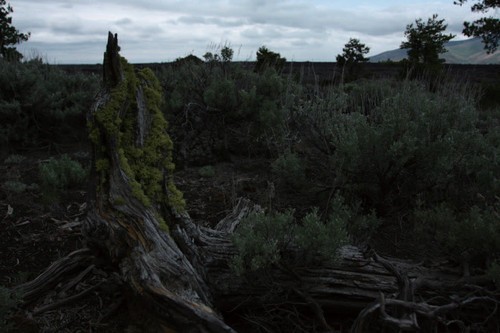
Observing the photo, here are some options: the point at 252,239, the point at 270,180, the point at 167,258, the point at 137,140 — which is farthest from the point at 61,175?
the point at 252,239

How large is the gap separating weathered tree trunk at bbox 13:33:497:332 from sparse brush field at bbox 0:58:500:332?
130 mm

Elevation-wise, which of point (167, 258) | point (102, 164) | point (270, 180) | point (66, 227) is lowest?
point (66, 227)

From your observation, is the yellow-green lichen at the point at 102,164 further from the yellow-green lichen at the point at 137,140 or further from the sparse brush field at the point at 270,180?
the sparse brush field at the point at 270,180

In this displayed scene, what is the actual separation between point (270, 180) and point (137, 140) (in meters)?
2.89

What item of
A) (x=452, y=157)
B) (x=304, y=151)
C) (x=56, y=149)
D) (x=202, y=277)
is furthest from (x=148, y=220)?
(x=56, y=149)

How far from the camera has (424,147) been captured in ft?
14.2

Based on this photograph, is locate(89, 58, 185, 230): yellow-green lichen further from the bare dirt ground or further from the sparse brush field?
the bare dirt ground

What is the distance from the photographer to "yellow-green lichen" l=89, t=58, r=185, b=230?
282 centimetres

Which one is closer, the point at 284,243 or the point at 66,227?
the point at 284,243

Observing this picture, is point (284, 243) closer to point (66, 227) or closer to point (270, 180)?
point (66, 227)

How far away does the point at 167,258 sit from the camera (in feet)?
8.66

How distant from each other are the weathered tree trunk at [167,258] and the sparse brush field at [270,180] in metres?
0.13

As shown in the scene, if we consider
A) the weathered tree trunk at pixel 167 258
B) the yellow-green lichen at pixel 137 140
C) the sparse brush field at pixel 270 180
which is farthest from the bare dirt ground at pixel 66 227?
the yellow-green lichen at pixel 137 140

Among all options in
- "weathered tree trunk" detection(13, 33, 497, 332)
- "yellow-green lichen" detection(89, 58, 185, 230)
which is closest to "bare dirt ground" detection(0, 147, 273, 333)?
"weathered tree trunk" detection(13, 33, 497, 332)
